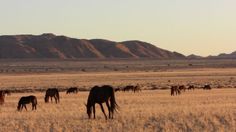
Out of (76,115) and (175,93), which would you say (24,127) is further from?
(175,93)

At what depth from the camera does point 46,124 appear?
20656 mm

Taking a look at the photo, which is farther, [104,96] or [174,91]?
[174,91]

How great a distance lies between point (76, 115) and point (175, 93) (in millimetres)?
23493

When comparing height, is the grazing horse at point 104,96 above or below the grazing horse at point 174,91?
above

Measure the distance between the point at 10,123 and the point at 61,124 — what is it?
2.47m

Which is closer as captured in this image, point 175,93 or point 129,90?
point 175,93

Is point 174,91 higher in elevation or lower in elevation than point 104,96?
lower

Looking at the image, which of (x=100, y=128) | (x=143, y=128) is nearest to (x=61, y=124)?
(x=100, y=128)

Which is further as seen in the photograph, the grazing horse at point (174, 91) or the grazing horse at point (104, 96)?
the grazing horse at point (174, 91)

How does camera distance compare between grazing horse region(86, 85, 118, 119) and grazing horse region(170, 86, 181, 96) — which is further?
grazing horse region(170, 86, 181, 96)

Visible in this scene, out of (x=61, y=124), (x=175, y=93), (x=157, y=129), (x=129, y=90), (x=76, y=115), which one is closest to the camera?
(x=157, y=129)

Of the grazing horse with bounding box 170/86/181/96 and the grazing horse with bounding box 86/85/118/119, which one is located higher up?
the grazing horse with bounding box 86/85/118/119

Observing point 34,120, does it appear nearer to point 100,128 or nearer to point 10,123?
point 10,123

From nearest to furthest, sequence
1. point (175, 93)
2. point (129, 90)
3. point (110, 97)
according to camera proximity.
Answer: point (110, 97) → point (175, 93) → point (129, 90)
